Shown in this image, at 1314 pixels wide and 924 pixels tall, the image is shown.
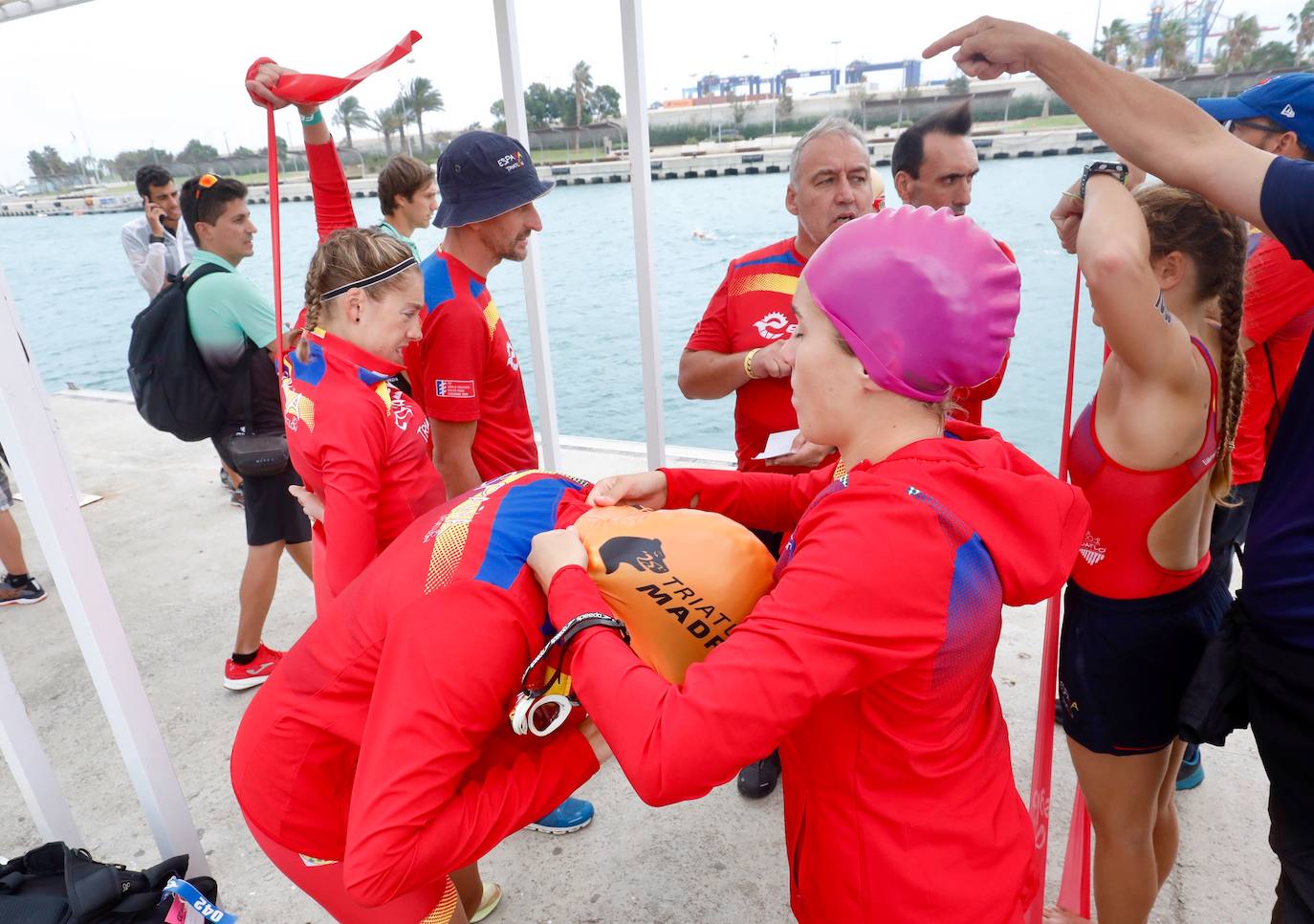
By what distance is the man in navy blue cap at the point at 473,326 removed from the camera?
96.8 inches

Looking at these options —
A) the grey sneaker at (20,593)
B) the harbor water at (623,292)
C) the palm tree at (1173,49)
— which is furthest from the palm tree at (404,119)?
the palm tree at (1173,49)

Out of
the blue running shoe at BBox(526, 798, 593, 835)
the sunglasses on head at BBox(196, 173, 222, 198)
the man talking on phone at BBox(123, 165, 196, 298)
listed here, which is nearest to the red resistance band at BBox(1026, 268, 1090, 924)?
the blue running shoe at BBox(526, 798, 593, 835)

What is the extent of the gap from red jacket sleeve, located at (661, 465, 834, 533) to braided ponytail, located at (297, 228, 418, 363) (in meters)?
1.13

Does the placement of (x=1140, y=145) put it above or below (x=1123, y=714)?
above

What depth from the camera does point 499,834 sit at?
1.19 metres

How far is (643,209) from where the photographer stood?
333 centimetres

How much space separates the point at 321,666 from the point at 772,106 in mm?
63728

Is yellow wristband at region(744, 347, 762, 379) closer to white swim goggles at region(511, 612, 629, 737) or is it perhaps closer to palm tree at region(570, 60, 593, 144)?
white swim goggles at region(511, 612, 629, 737)

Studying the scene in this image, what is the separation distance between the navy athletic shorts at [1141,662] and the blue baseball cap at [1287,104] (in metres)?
1.24

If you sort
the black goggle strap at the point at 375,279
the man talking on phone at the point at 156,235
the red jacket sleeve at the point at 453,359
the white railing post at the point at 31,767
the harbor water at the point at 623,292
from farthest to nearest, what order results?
the harbor water at the point at 623,292, the man talking on phone at the point at 156,235, the red jacket sleeve at the point at 453,359, the black goggle strap at the point at 375,279, the white railing post at the point at 31,767

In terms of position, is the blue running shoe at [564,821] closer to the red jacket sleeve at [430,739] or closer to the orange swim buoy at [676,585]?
the red jacket sleeve at [430,739]

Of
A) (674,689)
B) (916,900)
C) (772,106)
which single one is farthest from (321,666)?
(772,106)

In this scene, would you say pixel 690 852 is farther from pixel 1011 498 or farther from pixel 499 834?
pixel 1011 498

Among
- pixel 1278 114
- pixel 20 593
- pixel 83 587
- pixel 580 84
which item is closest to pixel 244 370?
pixel 83 587
